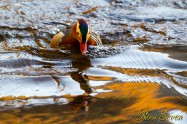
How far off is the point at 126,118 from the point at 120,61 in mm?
2235

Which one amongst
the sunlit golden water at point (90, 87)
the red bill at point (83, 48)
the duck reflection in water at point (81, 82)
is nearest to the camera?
the sunlit golden water at point (90, 87)

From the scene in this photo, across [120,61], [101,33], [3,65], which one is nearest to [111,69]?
[120,61]

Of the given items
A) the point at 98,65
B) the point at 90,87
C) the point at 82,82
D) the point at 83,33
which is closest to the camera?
the point at 90,87

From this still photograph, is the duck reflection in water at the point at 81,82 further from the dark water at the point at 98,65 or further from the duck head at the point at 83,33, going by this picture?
the duck head at the point at 83,33

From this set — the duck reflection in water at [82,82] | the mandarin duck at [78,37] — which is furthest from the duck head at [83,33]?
the duck reflection in water at [82,82]

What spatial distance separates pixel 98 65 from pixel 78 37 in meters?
0.92

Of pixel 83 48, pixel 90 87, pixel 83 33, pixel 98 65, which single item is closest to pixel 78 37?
pixel 83 33

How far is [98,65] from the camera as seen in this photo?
245 inches

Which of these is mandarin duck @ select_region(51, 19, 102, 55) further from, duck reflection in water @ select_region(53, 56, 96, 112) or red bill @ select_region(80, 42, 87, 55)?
duck reflection in water @ select_region(53, 56, 96, 112)

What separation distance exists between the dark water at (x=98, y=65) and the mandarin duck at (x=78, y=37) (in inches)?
5.8

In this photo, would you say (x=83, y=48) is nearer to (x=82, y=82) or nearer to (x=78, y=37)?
(x=78, y=37)

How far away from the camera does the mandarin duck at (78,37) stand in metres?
6.82

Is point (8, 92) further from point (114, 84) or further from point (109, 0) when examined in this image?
point (109, 0)

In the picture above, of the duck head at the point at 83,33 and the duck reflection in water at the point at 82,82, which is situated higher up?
the duck head at the point at 83,33
